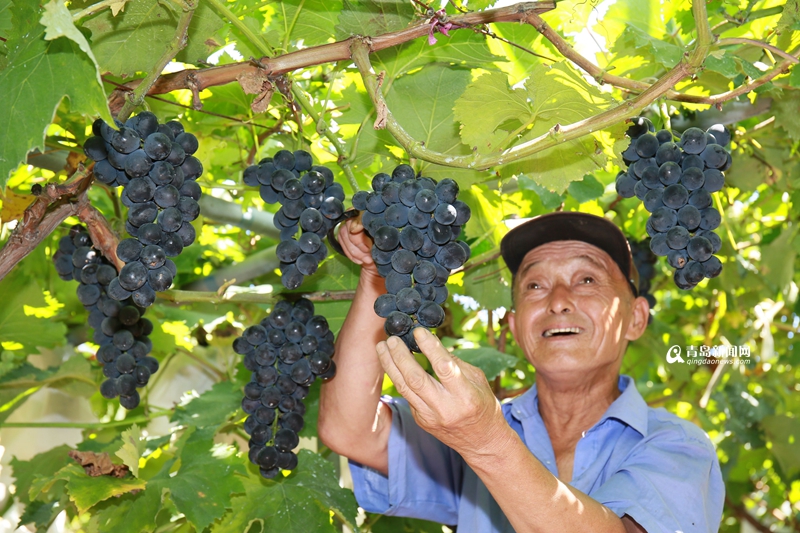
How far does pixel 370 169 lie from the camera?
2.58 metres

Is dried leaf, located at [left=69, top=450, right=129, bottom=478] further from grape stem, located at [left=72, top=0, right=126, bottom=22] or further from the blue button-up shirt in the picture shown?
grape stem, located at [left=72, top=0, right=126, bottom=22]

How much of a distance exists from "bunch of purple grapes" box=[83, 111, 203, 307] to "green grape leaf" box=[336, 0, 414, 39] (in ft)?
1.73

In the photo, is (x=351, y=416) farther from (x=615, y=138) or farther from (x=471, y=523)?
(x=615, y=138)

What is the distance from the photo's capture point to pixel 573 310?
8.20 ft

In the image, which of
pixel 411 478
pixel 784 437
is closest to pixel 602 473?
pixel 411 478

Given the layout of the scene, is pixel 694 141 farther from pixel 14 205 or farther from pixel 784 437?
pixel 784 437

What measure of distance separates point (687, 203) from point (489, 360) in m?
1.32

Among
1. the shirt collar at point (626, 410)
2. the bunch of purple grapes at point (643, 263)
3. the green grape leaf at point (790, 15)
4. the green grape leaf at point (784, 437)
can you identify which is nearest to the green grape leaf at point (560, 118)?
the green grape leaf at point (790, 15)

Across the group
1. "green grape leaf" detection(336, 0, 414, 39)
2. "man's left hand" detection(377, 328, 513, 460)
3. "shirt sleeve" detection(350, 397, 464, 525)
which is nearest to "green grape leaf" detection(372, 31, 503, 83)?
"green grape leaf" detection(336, 0, 414, 39)

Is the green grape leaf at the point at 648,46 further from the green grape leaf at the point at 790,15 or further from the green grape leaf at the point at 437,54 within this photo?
the green grape leaf at the point at 437,54

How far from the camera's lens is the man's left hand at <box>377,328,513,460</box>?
1397 millimetres

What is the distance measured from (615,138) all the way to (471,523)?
1.33 m

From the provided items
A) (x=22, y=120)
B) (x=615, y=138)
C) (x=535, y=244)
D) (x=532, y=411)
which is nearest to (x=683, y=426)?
(x=532, y=411)

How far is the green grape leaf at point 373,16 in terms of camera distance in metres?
1.67
